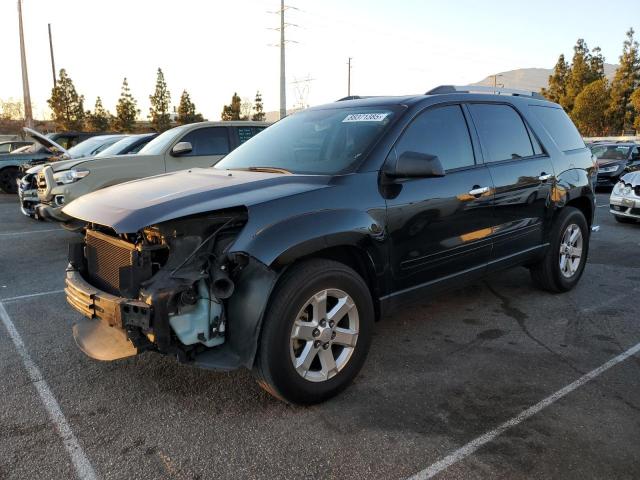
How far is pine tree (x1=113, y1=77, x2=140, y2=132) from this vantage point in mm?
48156

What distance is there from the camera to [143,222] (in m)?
2.59

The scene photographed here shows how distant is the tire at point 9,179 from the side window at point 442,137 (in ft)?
47.6

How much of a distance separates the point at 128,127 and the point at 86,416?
164ft

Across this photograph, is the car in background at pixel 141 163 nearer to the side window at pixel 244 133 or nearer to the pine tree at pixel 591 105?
the side window at pixel 244 133

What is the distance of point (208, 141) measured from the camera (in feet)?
28.2

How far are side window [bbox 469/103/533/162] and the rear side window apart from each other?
0.42 m

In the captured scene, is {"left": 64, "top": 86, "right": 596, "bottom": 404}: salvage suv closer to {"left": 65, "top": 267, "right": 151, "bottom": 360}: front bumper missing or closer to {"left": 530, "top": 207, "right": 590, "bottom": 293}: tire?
{"left": 65, "top": 267, "right": 151, "bottom": 360}: front bumper missing

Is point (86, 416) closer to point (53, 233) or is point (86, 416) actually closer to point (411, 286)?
point (411, 286)

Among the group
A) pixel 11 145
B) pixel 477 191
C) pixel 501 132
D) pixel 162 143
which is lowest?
pixel 477 191

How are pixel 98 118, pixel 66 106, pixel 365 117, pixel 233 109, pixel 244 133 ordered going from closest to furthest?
pixel 365 117
pixel 244 133
pixel 66 106
pixel 98 118
pixel 233 109

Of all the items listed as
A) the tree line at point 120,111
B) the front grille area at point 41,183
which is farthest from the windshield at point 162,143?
the tree line at point 120,111

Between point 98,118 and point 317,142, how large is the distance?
50928 mm

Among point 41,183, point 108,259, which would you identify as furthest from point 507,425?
point 41,183

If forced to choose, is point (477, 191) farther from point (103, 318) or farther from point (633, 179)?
point (633, 179)
